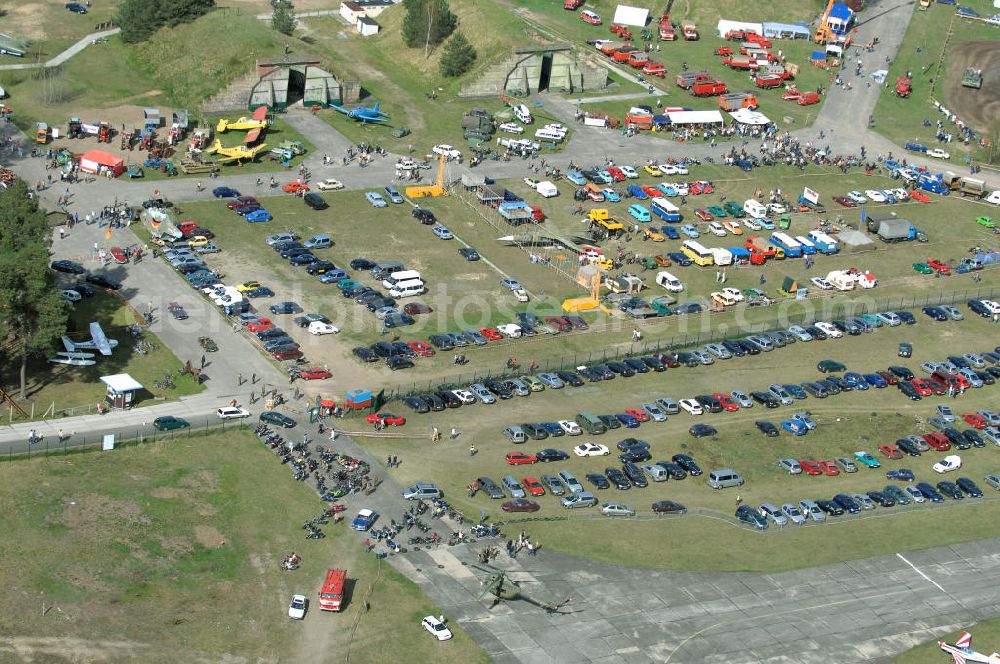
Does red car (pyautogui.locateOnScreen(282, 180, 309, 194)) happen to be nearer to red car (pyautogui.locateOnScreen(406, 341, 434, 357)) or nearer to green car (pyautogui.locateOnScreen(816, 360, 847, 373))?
red car (pyautogui.locateOnScreen(406, 341, 434, 357))

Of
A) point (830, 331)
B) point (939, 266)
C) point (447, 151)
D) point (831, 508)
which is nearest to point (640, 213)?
point (447, 151)

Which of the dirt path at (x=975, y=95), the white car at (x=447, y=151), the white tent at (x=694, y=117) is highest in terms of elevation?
the dirt path at (x=975, y=95)

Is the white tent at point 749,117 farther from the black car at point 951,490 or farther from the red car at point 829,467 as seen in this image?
the black car at point 951,490

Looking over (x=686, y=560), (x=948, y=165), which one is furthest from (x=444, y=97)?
(x=686, y=560)

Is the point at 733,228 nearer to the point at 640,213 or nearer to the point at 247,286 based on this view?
the point at 640,213

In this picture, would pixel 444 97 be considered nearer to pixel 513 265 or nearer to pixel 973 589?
pixel 513 265

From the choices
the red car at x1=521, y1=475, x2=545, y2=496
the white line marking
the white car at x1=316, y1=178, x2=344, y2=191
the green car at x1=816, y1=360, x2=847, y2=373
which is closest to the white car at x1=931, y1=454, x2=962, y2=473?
the white line marking

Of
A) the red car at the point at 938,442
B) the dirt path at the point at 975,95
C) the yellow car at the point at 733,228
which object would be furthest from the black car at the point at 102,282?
the dirt path at the point at 975,95
